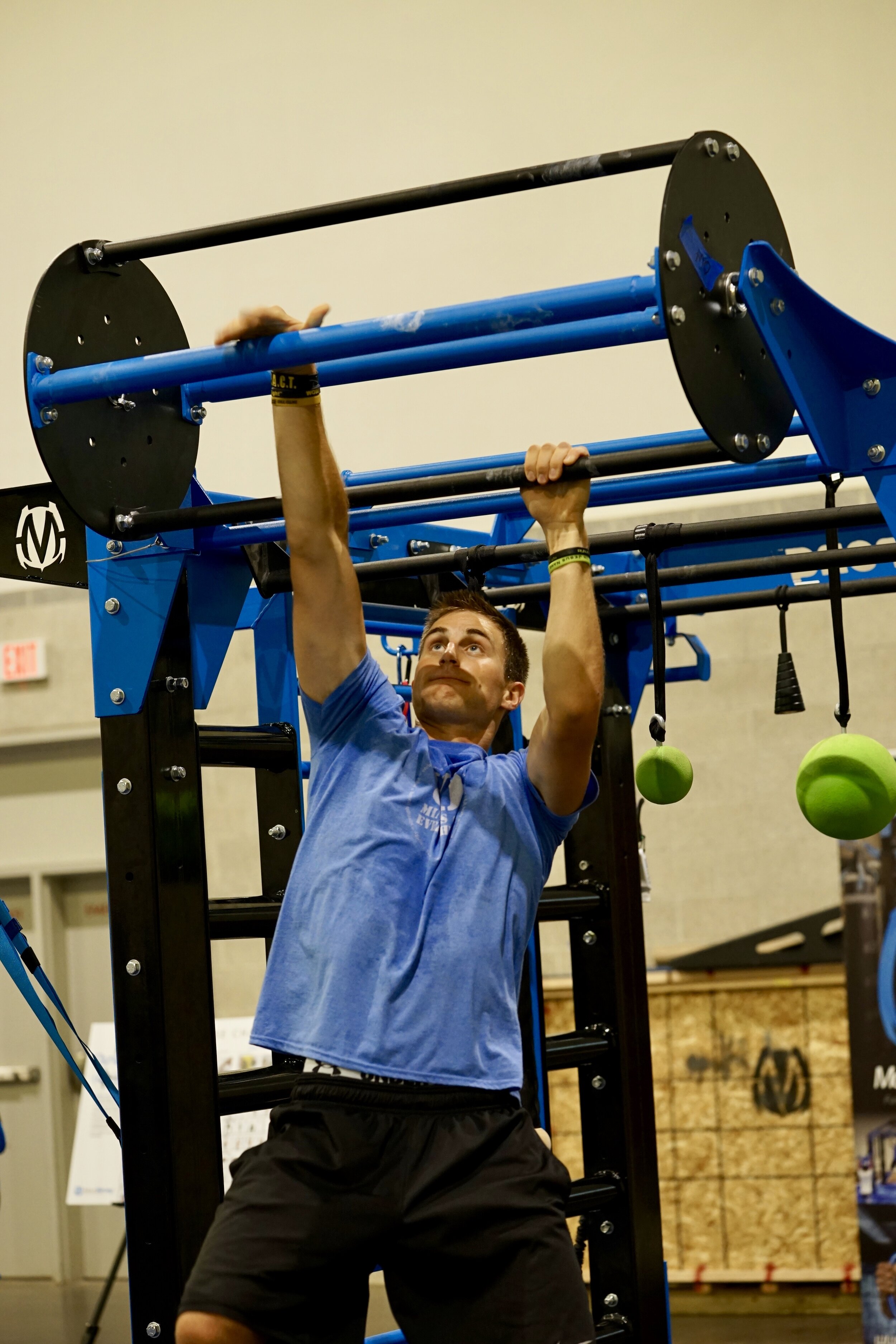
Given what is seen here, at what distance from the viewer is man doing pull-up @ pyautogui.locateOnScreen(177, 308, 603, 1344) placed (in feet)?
6.58

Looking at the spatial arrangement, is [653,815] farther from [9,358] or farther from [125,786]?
[125,786]

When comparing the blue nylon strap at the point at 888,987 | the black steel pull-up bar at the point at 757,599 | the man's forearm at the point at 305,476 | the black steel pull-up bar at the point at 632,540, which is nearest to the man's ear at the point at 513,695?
the black steel pull-up bar at the point at 632,540

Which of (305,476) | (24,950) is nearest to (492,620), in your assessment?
(305,476)

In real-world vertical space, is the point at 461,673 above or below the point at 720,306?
below

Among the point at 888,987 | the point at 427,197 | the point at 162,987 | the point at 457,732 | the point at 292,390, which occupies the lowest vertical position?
the point at 888,987

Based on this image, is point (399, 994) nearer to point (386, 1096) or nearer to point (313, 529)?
point (386, 1096)

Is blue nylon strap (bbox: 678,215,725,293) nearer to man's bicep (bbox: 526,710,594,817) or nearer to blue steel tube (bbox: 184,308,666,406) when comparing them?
blue steel tube (bbox: 184,308,666,406)

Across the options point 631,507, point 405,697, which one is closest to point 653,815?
point 631,507

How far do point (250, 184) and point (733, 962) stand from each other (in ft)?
14.9

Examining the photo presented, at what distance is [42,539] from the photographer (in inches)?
117

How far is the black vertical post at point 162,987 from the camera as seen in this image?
2.52m

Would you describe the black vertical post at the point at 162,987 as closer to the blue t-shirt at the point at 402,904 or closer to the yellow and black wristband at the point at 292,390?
the blue t-shirt at the point at 402,904

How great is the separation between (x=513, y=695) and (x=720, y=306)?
836 mm

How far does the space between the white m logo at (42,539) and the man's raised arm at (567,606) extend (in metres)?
1.14
